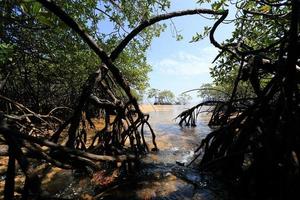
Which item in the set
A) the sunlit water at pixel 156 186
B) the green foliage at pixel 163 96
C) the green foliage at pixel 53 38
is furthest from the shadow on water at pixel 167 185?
the green foliage at pixel 163 96

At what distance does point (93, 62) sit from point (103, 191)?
20.5ft

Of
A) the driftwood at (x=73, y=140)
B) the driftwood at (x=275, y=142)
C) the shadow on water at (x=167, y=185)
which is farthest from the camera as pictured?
the shadow on water at (x=167, y=185)

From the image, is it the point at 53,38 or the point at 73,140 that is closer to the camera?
the point at 73,140

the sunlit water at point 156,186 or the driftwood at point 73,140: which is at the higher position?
the driftwood at point 73,140

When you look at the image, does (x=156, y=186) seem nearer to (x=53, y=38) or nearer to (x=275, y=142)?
(x=275, y=142)

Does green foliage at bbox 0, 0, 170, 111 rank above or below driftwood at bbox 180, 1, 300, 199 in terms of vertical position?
above

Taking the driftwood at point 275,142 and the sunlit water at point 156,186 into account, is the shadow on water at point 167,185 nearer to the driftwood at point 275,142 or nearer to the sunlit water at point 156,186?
the sunlit water at point 156,186

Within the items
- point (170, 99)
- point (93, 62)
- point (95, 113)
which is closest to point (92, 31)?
point (93, 62)

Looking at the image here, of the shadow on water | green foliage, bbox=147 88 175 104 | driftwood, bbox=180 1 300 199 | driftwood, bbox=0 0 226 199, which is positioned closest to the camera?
driftwood, bbox=0 0 226 199

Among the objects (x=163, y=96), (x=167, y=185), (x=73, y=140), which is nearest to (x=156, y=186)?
(x=167, y=185)

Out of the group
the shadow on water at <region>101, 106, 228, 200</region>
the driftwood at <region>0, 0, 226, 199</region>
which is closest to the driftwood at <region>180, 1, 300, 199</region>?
the shadow on water at <region>101, 106, 228, 200</region>

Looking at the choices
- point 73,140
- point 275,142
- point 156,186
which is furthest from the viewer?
point 156,186

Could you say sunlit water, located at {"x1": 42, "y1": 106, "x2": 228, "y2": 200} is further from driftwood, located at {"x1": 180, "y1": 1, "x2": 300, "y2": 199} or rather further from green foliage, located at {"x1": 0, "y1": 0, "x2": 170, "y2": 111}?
green foliage, located at {"x1": 0, "y1": 0, "x2": 170, "y2": 111}

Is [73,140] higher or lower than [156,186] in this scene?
higher
